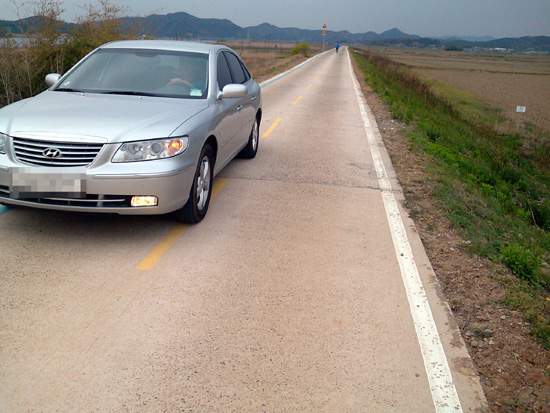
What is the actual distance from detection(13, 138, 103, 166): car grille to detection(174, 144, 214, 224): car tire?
1021 millimetres

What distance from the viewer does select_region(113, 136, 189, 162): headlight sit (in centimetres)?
432

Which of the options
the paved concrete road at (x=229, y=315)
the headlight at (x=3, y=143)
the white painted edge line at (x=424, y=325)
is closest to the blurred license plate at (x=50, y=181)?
the headlight at (x=3, y=143)

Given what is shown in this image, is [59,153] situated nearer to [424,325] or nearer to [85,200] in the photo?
[85,200]

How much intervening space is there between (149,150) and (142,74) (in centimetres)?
172

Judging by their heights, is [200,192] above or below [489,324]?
above

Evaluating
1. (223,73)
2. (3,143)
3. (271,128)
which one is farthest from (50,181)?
(271,128)

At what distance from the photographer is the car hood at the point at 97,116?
14.1 feet

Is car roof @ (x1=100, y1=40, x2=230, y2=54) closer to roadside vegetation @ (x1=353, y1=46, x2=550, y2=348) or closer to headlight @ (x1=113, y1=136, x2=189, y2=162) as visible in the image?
headlight @ (x1=113, y1=136, x2=189, y2=162)

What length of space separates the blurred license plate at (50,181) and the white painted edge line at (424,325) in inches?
111

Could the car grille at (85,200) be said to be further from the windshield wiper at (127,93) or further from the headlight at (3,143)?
the windshield wiper at (127,93)

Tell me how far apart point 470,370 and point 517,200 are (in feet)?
21.8

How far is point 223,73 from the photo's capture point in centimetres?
636

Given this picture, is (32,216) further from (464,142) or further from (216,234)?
(464,142)

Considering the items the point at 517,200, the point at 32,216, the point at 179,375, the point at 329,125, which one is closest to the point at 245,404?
the point at 179,375
